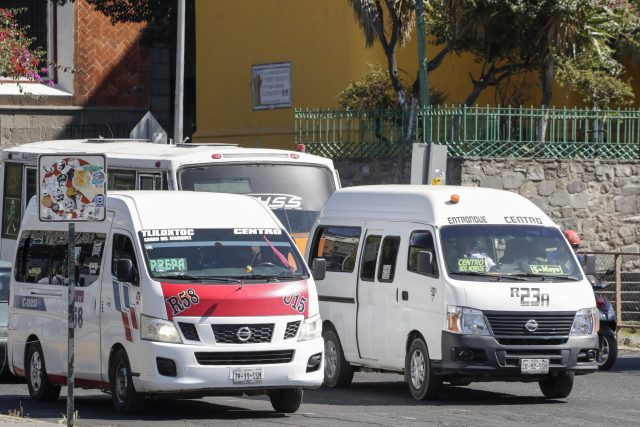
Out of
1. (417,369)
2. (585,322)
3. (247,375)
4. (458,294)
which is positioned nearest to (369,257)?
(417,369)

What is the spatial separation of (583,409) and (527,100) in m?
16.1

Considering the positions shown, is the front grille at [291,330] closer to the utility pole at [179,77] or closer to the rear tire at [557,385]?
the rear tire at [557,385]

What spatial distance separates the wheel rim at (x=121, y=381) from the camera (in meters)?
14.6

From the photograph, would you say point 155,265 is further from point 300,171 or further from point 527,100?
point 527,100

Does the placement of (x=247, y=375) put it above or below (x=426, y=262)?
below

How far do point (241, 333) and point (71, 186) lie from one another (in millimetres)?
2362

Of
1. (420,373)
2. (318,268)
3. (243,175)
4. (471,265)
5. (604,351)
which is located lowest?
(604,351)

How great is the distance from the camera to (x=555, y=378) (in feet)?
53.0

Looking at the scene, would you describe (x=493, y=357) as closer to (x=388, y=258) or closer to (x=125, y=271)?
(x=388, y=258)

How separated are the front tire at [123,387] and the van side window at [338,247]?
362cm

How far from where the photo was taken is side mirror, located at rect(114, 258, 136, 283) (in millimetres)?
14453

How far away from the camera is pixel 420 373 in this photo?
627 inches

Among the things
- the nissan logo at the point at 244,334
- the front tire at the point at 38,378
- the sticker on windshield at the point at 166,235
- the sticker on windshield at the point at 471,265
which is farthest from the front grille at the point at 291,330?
the front tire at the point at 38,378

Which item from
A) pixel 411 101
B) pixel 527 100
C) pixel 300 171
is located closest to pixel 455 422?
pixel 300 171
